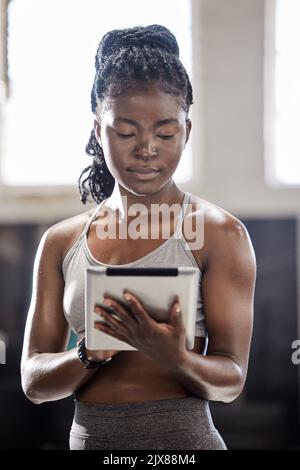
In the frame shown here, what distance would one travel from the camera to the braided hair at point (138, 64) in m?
0.82

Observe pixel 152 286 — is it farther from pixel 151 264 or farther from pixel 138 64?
pixel 138 64

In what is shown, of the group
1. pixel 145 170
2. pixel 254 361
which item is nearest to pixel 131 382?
pixel 145 170

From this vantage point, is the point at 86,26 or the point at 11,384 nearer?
the point at 86,26

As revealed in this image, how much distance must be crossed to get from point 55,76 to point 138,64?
100 inches

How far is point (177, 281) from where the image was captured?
2.31 ft

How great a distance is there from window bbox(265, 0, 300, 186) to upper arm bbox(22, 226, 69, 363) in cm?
264

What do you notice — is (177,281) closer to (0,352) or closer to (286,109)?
(0,352)

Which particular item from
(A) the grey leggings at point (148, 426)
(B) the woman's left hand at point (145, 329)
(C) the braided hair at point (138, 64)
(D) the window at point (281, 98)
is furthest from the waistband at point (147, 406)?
(D) the window at point (281, 98)

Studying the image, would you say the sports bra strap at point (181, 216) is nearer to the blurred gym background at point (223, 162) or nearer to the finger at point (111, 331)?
the finger at point (111, 331)

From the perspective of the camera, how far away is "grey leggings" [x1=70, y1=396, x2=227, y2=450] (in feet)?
2.66

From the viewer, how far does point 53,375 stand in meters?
0.83

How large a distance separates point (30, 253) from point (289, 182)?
4.22ft
